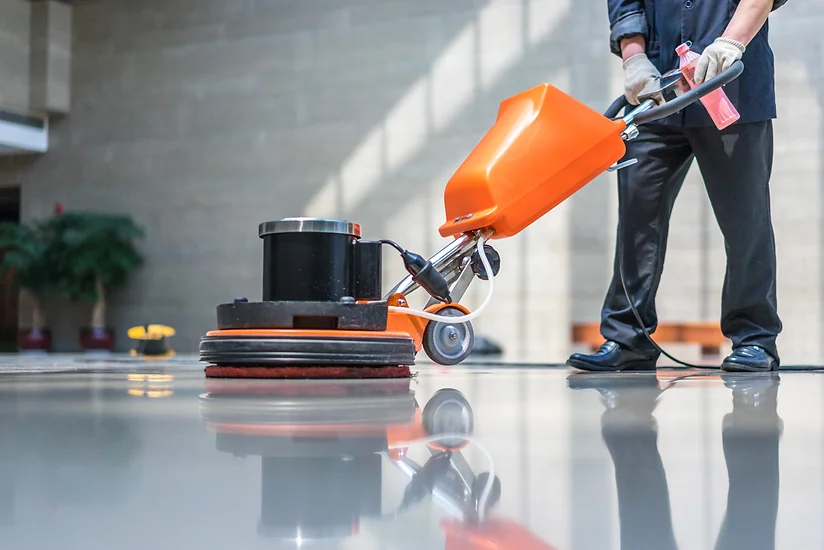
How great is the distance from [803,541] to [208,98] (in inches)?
234

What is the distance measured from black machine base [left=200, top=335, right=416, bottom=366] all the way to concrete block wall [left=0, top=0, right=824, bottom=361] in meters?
3.56

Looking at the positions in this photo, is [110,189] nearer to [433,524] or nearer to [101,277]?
[101,277]

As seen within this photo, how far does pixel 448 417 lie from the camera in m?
0.78

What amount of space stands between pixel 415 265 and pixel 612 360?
23.7 inches

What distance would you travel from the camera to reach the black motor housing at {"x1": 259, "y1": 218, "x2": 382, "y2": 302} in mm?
1377

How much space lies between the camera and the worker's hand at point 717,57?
64.1 inches

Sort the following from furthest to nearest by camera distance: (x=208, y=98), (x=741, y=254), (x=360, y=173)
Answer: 1. (x=208, y=98)
2. (x=360, y=173)
3. (x=741, y=254)

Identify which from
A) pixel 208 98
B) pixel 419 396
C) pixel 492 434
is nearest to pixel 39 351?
pixel 208 98

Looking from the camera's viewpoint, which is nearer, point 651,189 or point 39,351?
point 651,189

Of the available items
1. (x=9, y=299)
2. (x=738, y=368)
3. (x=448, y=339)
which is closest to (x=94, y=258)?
(x=9, y=299)

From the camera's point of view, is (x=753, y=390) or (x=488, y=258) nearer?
(x=753, y=390)

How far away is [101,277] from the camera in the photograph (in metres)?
5.73

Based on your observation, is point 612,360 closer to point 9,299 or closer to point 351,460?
point 351,460

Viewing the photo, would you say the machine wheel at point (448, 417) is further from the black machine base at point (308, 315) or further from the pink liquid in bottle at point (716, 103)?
the pink liquid in bottle at point (716, 103)
